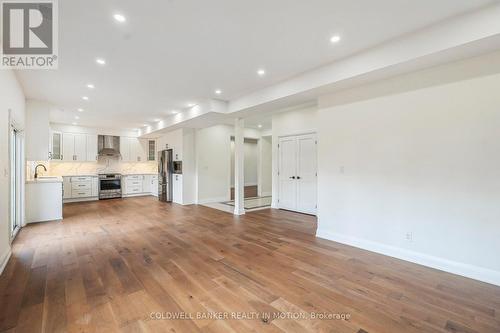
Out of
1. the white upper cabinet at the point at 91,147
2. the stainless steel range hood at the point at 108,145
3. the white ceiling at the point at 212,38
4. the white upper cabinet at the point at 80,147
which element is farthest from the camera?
the stainless steel range hood at the point at 108,145

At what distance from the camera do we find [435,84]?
3.01 meters

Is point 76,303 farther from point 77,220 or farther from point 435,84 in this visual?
point 435,84

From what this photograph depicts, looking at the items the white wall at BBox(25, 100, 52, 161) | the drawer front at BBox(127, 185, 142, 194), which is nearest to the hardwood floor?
the white wall at BBox(25, 100, 52, 161)

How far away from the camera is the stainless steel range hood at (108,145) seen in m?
8.99

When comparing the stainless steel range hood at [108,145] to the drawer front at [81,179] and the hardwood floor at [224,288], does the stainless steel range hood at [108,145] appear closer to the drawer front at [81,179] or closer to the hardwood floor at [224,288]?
the drawer front at [81,179]

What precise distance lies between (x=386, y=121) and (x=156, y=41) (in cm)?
344

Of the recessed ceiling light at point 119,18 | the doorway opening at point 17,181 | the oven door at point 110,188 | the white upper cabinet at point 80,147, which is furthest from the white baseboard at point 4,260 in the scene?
the white upper cabinet at point 80,147

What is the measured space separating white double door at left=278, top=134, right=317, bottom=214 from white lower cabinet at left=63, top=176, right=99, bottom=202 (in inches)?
277

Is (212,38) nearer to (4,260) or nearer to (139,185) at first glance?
(4,260)

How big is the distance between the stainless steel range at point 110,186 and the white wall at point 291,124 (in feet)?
20.8

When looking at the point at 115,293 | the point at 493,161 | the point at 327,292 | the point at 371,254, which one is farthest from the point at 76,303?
the point at 493,161

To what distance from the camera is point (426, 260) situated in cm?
307

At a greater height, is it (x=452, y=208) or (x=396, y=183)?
(x=396, y=183)

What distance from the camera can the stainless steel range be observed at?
8.66 metres
